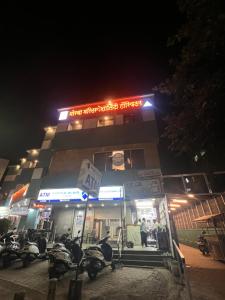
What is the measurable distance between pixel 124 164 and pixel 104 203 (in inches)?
141

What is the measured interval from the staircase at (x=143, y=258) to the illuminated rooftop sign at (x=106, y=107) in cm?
1282

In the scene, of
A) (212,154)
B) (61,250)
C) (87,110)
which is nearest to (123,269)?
(61,250)

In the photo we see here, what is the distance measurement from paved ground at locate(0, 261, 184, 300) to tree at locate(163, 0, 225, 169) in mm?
4891

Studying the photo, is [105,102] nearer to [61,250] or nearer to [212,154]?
[212,154]

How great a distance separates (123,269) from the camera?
7.40 m

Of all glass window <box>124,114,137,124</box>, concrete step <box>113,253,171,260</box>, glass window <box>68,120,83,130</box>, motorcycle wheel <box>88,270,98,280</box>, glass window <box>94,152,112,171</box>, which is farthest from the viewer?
glass window <box>68,120,83,130</box>

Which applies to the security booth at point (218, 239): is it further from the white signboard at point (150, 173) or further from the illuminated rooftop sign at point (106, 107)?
the illuminated rooftop sign at point (106, 107)

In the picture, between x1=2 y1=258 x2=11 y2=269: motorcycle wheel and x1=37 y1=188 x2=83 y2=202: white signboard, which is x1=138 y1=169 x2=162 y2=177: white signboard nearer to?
x1=37 y1=188 x2=83 y2=202: white signboard

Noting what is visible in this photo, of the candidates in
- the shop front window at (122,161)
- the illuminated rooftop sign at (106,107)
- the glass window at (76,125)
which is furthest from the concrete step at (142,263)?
the illuminated rooftop sign at (106,107)

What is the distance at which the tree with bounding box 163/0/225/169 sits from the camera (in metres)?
5.32

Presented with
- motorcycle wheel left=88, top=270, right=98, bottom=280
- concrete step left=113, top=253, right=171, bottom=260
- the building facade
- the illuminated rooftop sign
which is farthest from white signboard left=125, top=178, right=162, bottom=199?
the illuminated rooftop sign

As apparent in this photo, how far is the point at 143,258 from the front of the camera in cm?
855

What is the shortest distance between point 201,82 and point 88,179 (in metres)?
5.17

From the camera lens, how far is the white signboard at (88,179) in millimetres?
4520
